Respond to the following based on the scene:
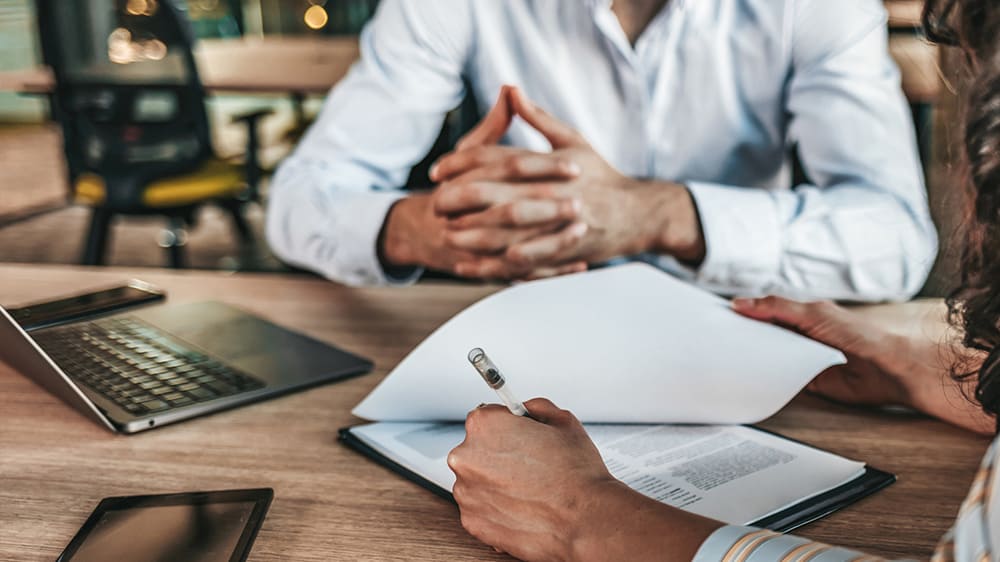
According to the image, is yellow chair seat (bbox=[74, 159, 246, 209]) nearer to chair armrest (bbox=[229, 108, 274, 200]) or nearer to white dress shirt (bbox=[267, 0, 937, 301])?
chair armrest (bbox=[229, 108, 274, 200])

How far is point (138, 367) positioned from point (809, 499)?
0.56 meters

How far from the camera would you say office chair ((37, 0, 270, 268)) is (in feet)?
9.19

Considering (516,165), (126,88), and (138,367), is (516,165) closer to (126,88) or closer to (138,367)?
(138,367)

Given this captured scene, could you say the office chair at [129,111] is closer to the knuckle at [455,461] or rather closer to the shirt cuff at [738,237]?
the shirt cuff at [738,237]

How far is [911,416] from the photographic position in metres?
0.74

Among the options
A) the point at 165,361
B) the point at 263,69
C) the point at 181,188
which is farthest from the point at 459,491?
the point at 263,69

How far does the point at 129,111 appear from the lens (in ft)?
9.49

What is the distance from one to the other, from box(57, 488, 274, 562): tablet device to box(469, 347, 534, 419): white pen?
16cm

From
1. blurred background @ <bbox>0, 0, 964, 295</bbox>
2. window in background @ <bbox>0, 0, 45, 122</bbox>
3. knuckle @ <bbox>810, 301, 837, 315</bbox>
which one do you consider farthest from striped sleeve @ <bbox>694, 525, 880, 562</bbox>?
window in background @ <bbox>0, 0, 45, 122</bbox>

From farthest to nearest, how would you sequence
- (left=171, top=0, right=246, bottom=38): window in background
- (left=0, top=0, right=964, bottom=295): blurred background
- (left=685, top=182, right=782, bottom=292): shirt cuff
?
1. (left=171, top=0, right=246, bottom=38): window in background
2. (left=0, top=0, right=964, bottom=295): blurred background
3. (left=685, top=182, right=782, bottom=292): shirt cuff

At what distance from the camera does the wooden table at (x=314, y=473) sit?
55cm

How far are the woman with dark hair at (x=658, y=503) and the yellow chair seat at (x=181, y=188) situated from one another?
252 cm

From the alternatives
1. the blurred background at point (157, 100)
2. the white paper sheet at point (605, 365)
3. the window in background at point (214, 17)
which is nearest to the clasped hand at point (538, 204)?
the white paper sheet at point (605, 365)

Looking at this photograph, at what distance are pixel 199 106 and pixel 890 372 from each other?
2.57 m
